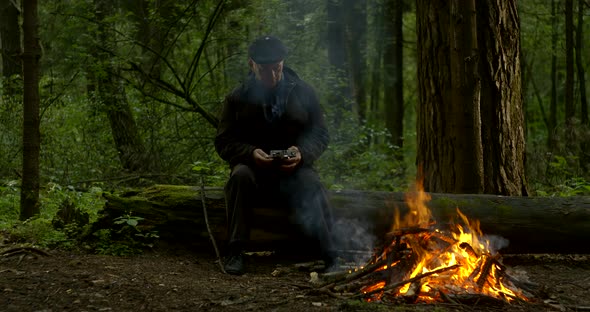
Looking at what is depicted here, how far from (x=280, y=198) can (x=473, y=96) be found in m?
2.27

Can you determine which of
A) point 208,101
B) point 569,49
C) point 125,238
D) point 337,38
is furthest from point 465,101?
point 337,38

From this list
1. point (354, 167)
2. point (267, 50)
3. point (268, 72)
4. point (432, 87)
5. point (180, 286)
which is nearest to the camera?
point (180, 286)

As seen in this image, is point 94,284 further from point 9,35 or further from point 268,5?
point 9,35

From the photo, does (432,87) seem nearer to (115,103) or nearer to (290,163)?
(290,163)

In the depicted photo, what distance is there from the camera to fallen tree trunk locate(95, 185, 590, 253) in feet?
18.4

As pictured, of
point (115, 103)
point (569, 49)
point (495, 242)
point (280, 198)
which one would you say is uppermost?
point (569, 49)

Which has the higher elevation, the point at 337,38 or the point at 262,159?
the point at 337,38

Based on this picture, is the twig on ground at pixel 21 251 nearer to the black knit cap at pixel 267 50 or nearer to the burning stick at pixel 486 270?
the black knit cap at pixel 267 50

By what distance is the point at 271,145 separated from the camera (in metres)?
5.75

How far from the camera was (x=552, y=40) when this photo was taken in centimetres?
1888

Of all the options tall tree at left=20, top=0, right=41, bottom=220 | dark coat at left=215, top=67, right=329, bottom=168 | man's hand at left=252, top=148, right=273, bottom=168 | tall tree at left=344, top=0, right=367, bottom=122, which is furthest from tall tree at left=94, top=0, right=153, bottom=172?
tall tree at left=344, top=0, right=367, bottom=122

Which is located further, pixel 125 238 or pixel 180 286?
pixel 125 238

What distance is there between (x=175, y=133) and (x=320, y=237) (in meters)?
6.25

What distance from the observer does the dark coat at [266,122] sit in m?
5.66
